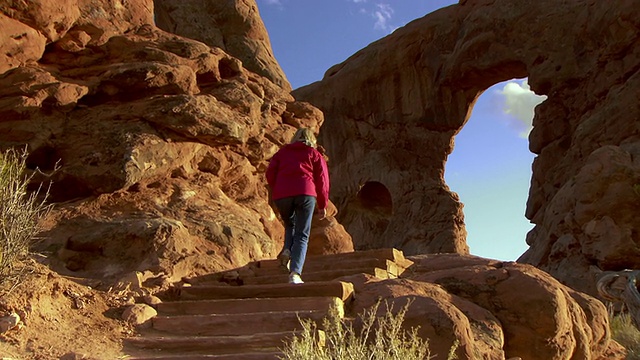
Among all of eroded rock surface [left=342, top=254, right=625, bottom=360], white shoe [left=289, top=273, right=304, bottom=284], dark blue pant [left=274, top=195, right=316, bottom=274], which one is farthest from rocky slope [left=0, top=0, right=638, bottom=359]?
dark blue pant [left=274, top=195, right=316, bottom=274]

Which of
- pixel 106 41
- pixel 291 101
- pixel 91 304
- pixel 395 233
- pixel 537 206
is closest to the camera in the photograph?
pixel 91 304

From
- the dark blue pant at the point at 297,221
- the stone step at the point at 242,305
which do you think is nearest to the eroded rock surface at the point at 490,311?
the stone step at the point at 242,305

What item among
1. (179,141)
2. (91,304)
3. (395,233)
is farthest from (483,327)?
(395,233)

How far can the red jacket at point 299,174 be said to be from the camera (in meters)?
6.54

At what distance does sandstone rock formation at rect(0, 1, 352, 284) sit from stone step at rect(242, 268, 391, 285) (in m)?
0.48

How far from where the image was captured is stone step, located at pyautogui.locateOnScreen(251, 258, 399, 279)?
686 cm

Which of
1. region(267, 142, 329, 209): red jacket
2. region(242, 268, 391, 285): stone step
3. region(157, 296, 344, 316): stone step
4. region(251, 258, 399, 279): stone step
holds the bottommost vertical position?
region(157, 296, 344, 316): stone step

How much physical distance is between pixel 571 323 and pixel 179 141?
16.7 ft

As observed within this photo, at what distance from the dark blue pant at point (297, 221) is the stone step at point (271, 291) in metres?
0.56

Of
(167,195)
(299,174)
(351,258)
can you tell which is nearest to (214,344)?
(299,174)

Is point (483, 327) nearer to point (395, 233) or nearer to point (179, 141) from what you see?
point (179, 141)

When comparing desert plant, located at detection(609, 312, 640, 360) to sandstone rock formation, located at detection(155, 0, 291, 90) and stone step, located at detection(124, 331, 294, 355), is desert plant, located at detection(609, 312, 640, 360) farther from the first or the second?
sandstone rock formation, located at detection(155, 0, 291, 90)

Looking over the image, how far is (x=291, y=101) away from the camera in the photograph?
430 inches

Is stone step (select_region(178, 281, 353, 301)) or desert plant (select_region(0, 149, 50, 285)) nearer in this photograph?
desert plant (select_region(0, 149, 50, 285))
